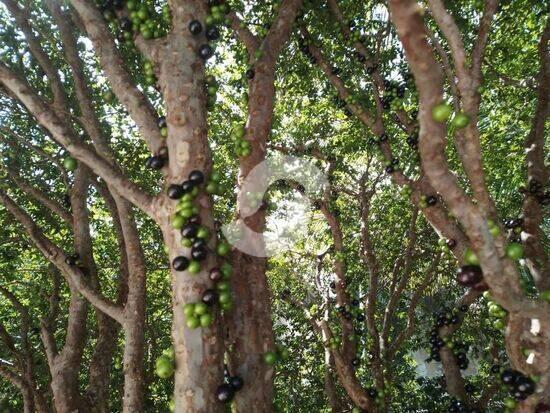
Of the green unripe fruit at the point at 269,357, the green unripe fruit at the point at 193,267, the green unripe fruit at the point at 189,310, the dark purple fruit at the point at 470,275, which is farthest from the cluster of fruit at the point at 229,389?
the dark purple fruit at the point at 470,275

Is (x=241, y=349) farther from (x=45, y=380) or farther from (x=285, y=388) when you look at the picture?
(x=285, y=388)

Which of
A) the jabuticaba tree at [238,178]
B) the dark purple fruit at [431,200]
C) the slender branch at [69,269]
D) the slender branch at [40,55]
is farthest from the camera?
the slender branch at [40,55]

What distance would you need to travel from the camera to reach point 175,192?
132 inches

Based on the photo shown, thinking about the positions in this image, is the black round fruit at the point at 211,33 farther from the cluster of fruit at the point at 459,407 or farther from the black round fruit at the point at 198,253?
the cluster of fruit at the point at 459,407

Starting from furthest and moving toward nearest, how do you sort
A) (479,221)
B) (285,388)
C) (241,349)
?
1. (285,388)
2. (241,349)
3. (479,221)

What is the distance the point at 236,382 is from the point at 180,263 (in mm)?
972

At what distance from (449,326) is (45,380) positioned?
8.82m

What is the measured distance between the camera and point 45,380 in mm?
9914

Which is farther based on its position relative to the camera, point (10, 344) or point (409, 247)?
point (409, 247)

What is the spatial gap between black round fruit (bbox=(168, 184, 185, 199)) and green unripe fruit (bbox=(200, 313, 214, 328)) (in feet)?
3.02

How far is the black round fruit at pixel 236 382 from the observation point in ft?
10.4

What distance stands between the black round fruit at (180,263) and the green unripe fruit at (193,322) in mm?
369


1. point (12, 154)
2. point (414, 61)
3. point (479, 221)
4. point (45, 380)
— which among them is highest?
point (12, 154)

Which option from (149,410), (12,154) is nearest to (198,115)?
(12,154)
